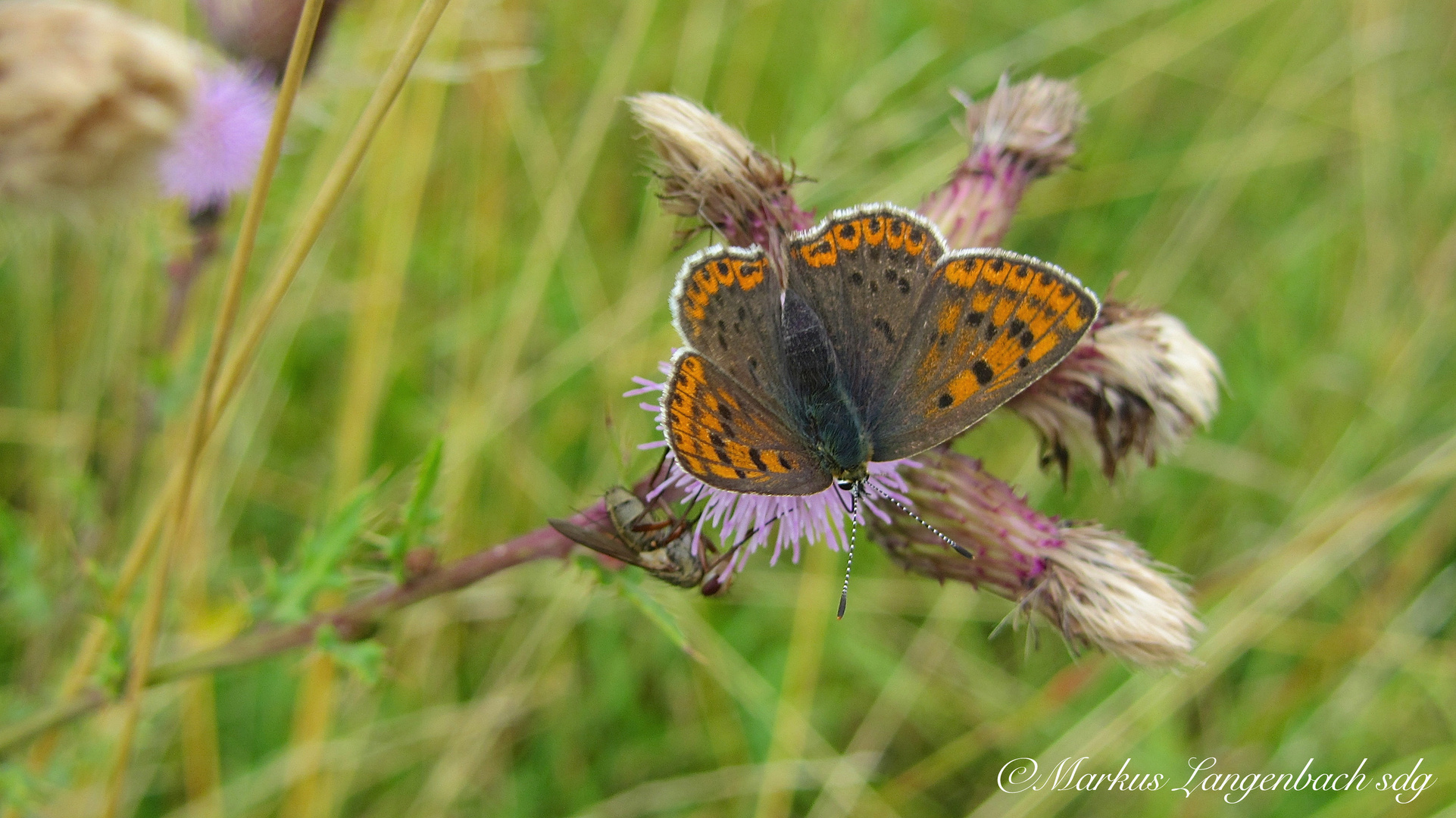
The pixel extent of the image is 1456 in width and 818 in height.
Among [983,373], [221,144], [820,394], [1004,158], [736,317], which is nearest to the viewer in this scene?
[983,373]

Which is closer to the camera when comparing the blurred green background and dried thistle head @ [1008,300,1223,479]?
dried thistle head @ [1008,300,1223,479]

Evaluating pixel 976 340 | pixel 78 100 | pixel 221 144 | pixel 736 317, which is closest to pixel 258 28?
pixel 221 144

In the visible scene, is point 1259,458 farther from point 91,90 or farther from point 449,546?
point 91,90

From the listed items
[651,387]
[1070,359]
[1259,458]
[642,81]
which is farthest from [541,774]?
[1259,458]

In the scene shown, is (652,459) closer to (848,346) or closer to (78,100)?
(848,346)

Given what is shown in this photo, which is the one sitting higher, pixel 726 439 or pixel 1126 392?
pixel 1126 392

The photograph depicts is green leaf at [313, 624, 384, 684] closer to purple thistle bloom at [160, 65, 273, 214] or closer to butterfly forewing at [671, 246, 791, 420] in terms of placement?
butterfly forewing at [671, 246, 791, 420]

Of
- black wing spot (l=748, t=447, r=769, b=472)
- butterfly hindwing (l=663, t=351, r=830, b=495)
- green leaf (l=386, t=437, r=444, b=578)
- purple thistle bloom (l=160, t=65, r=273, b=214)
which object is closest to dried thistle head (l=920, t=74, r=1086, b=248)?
butterfly hindwing (l=663, t=351, r=830, b=495)
